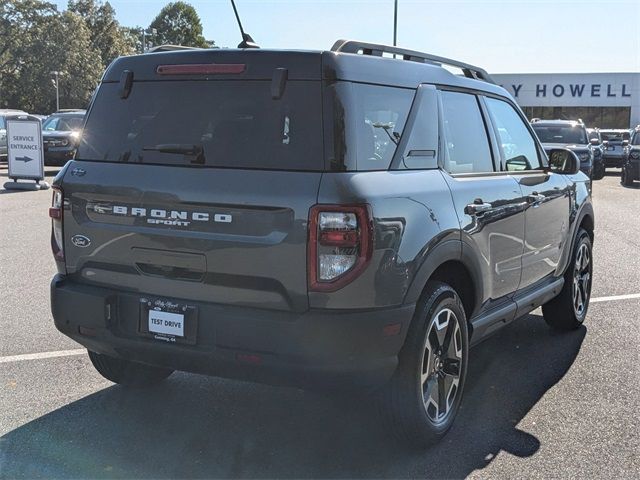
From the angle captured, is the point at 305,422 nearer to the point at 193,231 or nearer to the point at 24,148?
the point at 193,231

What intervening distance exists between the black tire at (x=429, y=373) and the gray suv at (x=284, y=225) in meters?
0.01

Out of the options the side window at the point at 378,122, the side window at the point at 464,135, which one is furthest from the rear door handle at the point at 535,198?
the side window at the point at 378,122

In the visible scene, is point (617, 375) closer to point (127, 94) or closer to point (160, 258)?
point (160, 258)

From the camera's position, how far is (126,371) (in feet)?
14.1

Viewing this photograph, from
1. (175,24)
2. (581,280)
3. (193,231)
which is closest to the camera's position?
(193,231)

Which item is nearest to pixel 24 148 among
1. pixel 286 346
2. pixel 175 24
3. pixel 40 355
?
pixel 40 355

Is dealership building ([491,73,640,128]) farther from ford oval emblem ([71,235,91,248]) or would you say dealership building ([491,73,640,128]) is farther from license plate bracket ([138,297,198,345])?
license plate bracket ([138,297,198,345])

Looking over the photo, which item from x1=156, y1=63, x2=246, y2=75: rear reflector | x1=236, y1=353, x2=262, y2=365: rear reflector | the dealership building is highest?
the dealership building

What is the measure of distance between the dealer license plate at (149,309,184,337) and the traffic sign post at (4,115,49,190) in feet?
45.6

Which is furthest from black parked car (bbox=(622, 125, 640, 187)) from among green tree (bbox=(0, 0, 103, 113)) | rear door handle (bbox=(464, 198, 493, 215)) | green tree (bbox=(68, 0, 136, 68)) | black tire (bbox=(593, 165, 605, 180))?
green tree (bbox=(68, 0, 136, 68))

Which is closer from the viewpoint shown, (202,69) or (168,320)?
(168,320)

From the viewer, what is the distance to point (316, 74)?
3.23m

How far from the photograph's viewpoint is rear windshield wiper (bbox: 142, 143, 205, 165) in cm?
339

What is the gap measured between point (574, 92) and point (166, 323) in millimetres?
46022
